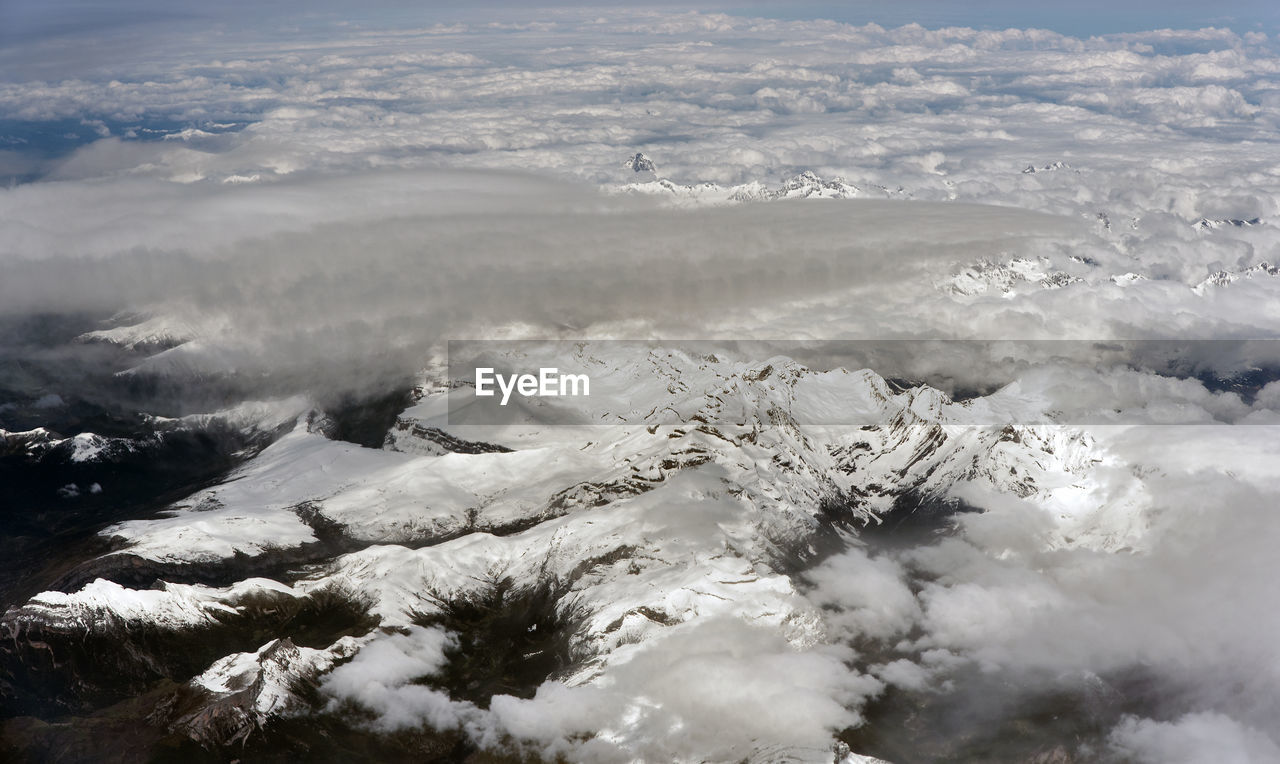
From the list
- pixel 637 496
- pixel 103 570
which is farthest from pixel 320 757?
pixel 637 496

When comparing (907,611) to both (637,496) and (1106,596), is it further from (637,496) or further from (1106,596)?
(637,496)

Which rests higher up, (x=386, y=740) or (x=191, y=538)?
(x=191, y=538)

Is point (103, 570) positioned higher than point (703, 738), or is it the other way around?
point (103, 570)

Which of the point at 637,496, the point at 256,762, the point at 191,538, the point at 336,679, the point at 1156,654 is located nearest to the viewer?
the point at 256,762

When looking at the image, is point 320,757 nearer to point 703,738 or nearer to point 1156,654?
point 703,738

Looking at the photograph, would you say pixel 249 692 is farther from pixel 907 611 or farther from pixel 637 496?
pixel 907 611

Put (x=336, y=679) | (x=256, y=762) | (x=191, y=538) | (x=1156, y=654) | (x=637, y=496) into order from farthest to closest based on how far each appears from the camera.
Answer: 1. (x=637, y=496)
2. (x=191, y=538)
3. (x=1156, y=654)
4. (x=336, y=679)
5. (x=256, y=762)

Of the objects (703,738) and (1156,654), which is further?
(1156,654)

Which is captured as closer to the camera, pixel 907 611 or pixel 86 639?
pixel 86 639

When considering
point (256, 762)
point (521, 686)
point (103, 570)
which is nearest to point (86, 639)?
point (103, 570)
